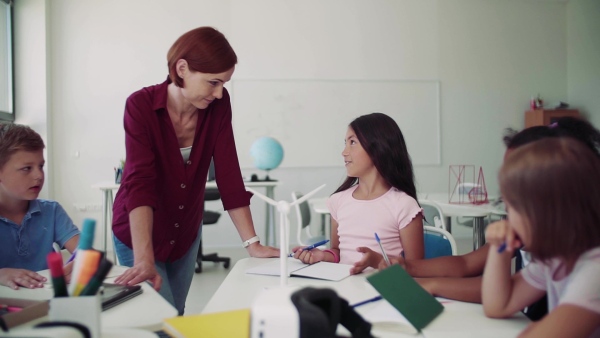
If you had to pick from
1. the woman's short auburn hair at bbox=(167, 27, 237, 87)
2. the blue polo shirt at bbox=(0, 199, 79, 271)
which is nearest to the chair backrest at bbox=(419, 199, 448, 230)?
the woman's short auburn hair at bbox=(167, 27, 237, 87)

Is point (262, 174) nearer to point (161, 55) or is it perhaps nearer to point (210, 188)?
point (210, 188)

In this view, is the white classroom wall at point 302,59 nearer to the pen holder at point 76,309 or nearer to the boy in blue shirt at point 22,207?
the boy in blue shirt at point 22,207

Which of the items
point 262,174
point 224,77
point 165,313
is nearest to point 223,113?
point 224,77

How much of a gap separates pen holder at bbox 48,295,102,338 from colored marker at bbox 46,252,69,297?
0.01m

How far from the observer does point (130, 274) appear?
3.83ft

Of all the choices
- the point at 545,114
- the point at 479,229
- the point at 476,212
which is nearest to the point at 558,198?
the point at 476,212

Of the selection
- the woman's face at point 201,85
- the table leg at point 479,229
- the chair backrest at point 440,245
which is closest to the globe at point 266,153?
the table leg at point 479,229

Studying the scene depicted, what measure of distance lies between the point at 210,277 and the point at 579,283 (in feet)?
11.7

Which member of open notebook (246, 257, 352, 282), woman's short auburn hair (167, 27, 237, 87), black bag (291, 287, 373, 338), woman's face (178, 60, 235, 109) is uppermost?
woman's short auburn hair (167, 27, 237, 87)

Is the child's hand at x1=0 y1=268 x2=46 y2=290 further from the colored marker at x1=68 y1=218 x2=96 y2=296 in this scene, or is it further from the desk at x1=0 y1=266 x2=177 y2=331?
the colored marker at x1=68 y1=218 x2=96 y2=296

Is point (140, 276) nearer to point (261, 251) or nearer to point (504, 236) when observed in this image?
point (261, 251)

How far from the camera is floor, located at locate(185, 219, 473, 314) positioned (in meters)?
3.31

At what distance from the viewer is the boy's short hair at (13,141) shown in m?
1.57

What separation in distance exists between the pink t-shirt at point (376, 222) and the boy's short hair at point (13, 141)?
1081mm
